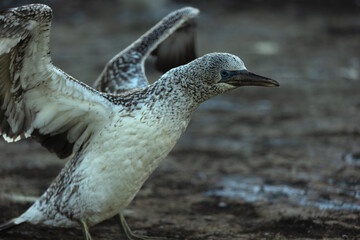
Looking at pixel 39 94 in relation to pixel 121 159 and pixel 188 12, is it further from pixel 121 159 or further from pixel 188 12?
pixel 188 12

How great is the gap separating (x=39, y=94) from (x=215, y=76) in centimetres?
134

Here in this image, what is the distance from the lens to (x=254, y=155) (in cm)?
720

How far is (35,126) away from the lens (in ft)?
15.3

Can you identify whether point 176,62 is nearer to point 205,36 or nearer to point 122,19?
point 205,36

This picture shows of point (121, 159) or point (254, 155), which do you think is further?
point (254, 155)

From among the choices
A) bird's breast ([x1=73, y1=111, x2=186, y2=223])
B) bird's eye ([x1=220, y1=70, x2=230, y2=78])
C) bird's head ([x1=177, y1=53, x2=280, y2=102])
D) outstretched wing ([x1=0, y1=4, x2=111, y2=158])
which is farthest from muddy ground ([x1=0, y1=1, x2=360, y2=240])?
bird's eye ([x1=220, y1=70, x2=230, y2=78])

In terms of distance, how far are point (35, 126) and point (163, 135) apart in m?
1.08

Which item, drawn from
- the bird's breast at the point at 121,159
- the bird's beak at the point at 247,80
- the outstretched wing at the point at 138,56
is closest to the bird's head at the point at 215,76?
the bird's beak at the point at 247,80

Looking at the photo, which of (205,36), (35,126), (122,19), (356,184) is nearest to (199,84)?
(35,126)

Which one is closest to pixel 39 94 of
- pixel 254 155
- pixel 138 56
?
pixel 138 56

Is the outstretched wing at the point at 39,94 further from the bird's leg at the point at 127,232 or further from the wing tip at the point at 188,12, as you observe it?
the wing tip at the point at 188,12

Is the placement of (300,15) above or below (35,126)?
below

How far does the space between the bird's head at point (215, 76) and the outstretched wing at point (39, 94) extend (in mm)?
688

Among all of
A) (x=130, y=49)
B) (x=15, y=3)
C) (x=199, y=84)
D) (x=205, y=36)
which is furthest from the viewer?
(x=15, y=3)
